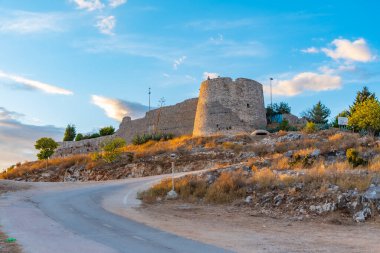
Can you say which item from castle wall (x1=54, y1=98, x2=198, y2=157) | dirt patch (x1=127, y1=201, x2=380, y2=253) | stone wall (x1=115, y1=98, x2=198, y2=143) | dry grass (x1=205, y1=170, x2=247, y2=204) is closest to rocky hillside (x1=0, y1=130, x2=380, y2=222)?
dry grass (x1=205, y1=170, x2=247, y2=204)

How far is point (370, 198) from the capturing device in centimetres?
1383

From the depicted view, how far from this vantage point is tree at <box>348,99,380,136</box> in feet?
132

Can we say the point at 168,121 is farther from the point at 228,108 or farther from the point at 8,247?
the point at 8,247

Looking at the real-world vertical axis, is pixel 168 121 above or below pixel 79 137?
above

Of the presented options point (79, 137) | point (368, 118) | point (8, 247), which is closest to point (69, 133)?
point (79, 137)

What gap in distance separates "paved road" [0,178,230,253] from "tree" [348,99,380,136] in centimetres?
2975

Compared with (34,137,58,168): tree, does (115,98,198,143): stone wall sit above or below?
above

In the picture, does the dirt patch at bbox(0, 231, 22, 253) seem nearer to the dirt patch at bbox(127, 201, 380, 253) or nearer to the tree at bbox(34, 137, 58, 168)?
the dirt patch at bbox(127, 201, 380, 253)

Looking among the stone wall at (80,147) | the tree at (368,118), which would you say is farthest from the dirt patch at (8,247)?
the stone wall at (80,147)

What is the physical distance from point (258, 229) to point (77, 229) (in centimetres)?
497

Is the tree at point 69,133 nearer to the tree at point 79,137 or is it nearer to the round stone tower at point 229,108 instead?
the tree at point 79,137

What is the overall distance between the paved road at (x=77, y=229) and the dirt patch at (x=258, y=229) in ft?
2.70

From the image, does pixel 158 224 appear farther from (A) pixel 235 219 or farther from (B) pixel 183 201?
(B) pixel 183 201

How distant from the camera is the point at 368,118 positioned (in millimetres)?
40406
